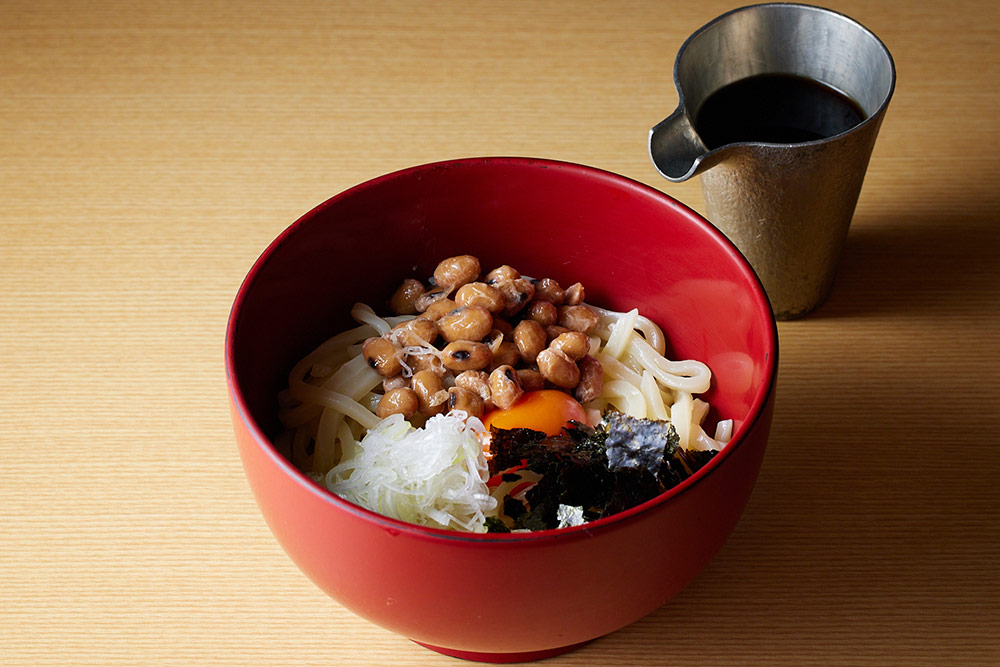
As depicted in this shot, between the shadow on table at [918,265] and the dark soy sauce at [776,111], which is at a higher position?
the dark soy sauce at [776,111]

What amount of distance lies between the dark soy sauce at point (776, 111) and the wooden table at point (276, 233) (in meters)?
0.25

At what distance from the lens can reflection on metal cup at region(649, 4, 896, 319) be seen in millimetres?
1553

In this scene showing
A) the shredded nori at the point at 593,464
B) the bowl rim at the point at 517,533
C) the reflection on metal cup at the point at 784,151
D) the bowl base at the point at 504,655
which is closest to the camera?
the bowl rim at the point at 517,533

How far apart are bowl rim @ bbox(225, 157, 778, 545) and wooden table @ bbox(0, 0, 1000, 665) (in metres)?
0.36

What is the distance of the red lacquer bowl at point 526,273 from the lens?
1.05 metres

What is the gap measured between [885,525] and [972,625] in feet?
0.57

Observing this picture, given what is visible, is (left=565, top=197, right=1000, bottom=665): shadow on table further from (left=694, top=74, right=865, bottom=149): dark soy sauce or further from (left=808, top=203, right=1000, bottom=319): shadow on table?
(left=694, top=74, right=865, bottom=149): dark soy sauce

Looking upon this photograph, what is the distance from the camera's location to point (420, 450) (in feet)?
4.10

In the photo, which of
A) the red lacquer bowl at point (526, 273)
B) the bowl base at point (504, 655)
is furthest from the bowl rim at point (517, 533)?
the bowl base at point (504, 655)

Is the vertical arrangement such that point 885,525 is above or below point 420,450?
below

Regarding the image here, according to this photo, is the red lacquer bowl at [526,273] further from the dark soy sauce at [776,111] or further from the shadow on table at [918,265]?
the shadow on table at [918,265]

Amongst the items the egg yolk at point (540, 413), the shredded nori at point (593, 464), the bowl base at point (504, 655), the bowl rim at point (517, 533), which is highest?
the bowl rim at point (517, 533)

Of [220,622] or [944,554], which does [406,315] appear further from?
[944,554]

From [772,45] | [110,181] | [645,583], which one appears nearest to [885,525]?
[645,583]
